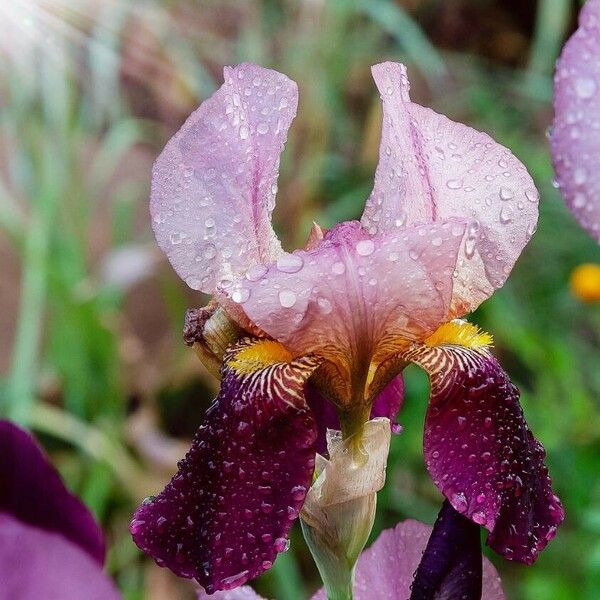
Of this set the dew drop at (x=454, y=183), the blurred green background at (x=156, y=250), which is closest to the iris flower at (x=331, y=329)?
the dew drop at (x=454, y=183)

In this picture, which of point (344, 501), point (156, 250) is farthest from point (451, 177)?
point (156, 250)

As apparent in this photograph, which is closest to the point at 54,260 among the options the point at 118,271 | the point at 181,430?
the point at 118,271

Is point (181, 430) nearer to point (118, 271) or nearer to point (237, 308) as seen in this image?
point (118, 271)

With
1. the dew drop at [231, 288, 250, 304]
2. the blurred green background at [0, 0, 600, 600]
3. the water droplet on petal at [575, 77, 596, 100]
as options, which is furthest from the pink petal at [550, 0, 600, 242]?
the blurred green background at [0, 0, 600, 600]

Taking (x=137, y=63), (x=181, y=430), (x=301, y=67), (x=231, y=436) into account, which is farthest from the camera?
(x=137, y=63)

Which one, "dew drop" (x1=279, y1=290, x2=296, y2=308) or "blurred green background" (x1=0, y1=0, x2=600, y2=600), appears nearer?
"dew drop" (x1=279, y1=290, x2=296, y2=308)

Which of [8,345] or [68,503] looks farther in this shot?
[8,345]

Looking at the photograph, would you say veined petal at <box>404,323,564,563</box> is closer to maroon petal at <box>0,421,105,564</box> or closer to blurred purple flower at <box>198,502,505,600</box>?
blurred purple flower at <box>198,502,505,600</box>
